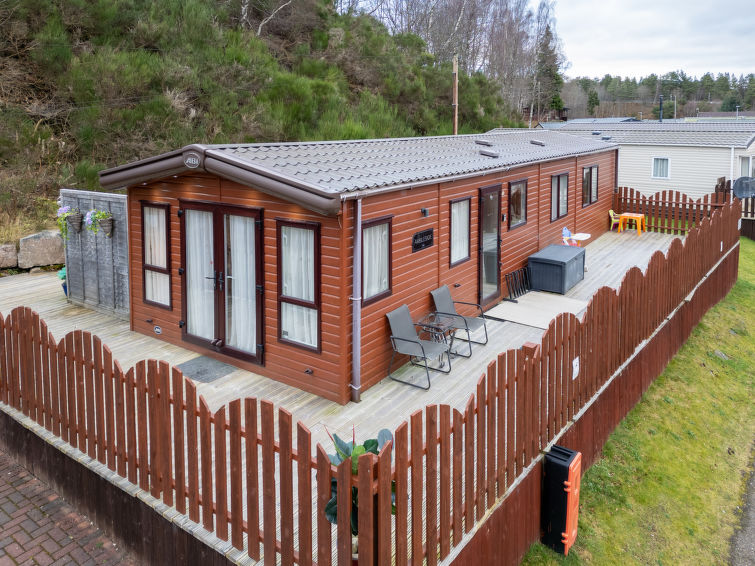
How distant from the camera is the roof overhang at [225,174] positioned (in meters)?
6.23

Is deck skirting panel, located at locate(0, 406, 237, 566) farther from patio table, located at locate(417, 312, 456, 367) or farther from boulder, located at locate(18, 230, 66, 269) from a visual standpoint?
boulder, located at locate(18, 230, 66, 269)

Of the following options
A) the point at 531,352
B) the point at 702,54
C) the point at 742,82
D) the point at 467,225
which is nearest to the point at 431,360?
the point at 467,225

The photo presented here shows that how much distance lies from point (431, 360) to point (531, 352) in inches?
122

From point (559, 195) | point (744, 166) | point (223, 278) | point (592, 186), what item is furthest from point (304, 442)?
point (744, 166)

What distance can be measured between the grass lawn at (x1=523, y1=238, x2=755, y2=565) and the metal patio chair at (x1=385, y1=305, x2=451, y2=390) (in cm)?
216

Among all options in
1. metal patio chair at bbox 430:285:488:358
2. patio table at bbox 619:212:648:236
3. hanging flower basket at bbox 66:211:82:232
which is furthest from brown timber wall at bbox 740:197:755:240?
hanging flower basket at bbox 66:211:82:232

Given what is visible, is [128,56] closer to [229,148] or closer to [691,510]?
[229,148]

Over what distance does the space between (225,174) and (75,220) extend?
4364mm

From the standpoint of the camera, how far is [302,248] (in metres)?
6.92

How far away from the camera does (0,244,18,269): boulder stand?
483 inches

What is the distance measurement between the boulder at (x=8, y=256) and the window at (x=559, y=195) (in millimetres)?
11450

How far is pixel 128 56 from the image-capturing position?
18.0 meters

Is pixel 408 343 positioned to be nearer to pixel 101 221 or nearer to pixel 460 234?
pixel 460 234

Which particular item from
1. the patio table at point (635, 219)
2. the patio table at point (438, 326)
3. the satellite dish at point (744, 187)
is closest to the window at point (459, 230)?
the patio table at point (438, 326)
